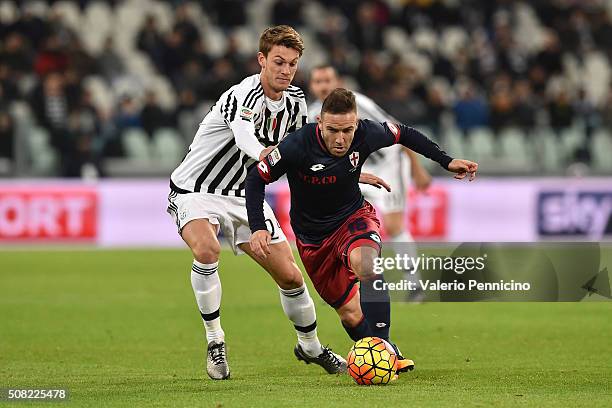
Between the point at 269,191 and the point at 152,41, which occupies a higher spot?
the point at 152,41

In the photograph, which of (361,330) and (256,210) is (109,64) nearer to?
(361,330)

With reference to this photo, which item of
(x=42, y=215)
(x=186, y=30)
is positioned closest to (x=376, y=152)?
(x=42, y=215)

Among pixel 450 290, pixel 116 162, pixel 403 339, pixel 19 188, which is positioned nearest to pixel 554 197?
pixel 116 162

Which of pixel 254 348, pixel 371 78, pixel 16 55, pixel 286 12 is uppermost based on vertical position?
pixel 286 12

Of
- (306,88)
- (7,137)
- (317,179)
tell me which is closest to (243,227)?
(317,179)

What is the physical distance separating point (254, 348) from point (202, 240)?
1678mm

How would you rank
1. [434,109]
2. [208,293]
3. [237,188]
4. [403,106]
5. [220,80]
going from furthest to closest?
[434,109] → [220,80] → [403,106] → [237,188] → [208,293]

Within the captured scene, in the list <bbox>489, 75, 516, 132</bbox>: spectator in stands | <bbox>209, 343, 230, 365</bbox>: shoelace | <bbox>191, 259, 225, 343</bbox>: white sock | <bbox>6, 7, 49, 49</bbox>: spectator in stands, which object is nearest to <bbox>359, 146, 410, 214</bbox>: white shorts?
<bbox>191, 259, 225, 343</bbox>: white sock

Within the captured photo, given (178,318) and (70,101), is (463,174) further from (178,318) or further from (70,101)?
(70,101)

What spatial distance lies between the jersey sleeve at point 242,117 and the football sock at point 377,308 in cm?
107

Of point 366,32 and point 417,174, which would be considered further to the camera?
point 366,32

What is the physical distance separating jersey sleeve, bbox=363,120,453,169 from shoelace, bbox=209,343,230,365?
59.7 inches

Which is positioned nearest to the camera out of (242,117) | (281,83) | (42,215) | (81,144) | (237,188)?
(242,117)

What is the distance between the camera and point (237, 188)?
7.89 meters
